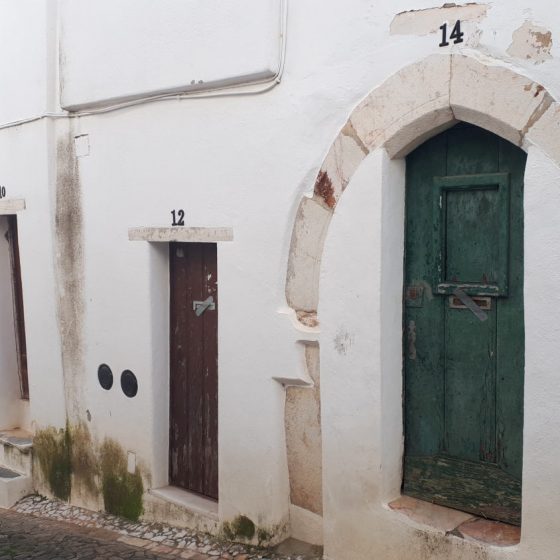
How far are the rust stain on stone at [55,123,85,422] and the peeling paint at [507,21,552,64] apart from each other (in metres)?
3.52

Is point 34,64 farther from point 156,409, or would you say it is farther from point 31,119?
point 156,409

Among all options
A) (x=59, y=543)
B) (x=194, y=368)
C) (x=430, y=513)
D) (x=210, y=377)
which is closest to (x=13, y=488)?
(x=59, y=543)

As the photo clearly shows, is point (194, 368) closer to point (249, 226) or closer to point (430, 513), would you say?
point (249, 226)

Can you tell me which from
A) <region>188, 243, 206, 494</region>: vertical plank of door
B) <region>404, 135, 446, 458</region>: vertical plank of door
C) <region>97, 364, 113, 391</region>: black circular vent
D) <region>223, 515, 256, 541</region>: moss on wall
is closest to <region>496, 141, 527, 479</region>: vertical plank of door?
<region>404, 135, 446, 458</region>: vertical plank of door

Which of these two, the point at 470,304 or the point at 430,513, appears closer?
the point at 470,304

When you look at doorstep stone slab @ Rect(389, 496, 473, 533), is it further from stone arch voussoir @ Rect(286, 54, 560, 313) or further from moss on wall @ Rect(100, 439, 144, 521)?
moss on wall @ Rect(100, 439, 144, 521)

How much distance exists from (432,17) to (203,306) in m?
2.42

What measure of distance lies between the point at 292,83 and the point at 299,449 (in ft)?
6.61

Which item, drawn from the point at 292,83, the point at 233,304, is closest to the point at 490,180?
the point at 292,83

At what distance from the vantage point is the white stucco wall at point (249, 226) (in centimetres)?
396

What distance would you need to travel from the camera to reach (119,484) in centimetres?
598

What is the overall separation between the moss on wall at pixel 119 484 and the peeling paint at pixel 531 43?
376 cm

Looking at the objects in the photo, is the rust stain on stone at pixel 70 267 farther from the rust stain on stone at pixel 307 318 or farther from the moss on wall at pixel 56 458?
the rust stain on stone at pixel 307 318

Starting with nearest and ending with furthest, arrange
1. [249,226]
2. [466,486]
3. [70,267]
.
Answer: [466,486] < [249,226] < [70,267]
